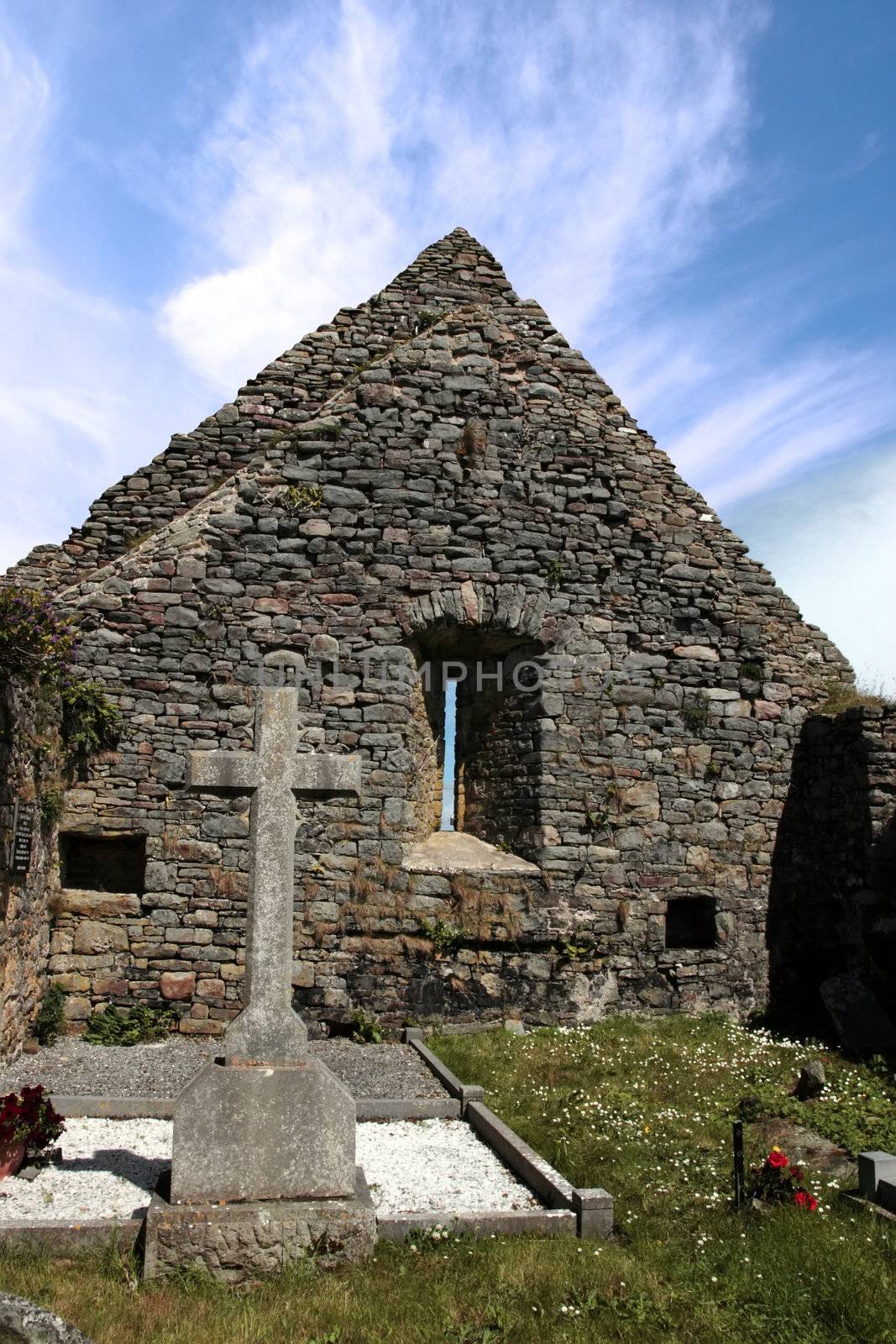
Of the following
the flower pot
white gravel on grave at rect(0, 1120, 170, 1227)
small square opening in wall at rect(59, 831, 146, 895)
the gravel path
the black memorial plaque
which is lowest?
the gravel path

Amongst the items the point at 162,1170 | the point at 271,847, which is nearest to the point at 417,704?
the point at 271,847

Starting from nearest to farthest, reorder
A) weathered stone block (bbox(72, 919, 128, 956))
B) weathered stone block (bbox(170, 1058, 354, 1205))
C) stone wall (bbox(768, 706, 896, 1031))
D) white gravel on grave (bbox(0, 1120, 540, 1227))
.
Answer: weathered stone block (bbox(170, 1058, 354, 1205)) → white gravel on grave (bbox(0, 1120, 540, 1227)) → weathered stone block (bbox(72, 919, 128, 956)) → stone wall (bbox(768, 706, 896, 1031))

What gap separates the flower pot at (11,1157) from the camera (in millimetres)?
5562

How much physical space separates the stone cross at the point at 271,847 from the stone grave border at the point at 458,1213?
0.99 m

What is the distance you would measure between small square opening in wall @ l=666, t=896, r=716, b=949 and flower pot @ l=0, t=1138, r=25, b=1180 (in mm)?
7059

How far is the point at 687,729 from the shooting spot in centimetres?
1095

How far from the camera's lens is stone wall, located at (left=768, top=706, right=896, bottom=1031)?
10.2 metres

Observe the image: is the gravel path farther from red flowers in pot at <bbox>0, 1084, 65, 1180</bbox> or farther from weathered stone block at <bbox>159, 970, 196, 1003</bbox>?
red flowers in pot at <bbox>0, 1084, 65, 1180</bbox>

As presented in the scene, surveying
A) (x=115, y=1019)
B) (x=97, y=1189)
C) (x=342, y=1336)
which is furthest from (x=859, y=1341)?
(x=115, y=1019)

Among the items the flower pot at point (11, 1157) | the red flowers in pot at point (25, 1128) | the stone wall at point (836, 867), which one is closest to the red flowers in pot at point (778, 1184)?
the red flowers in pot at point (25, 1128)

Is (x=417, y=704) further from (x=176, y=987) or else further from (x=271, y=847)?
(x=271, y=847)

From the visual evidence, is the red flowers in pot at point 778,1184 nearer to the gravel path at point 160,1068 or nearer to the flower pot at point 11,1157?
the gravel path at point 160,1068

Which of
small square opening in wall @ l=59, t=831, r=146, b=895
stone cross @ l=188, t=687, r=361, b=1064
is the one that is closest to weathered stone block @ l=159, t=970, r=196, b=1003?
small square opening in wall @ l=59, t=831, r=146, b=895

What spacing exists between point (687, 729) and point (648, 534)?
2.26m
